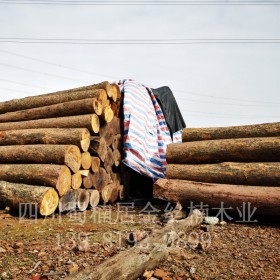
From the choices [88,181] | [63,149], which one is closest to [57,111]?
[63,149]

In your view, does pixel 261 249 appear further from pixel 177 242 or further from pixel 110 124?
pixel 110 124

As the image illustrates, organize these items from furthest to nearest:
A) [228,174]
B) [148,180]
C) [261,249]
Result: [148,180] < [228,174] < [261,249]

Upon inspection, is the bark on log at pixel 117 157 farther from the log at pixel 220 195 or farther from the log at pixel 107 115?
the log at pixel 220 195

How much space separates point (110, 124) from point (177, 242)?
3.83 meters

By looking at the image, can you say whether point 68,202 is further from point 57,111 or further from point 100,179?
point 57,111

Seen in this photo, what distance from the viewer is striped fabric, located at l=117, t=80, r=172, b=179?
7.48m

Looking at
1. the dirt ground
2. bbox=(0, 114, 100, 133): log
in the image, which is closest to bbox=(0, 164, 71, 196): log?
the dirt ground

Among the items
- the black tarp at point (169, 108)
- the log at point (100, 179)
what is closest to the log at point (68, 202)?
the log at point (100, 179)

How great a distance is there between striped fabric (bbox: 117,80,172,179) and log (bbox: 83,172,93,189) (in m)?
1.07

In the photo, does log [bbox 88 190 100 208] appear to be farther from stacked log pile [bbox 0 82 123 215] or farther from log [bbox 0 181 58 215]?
log [bbox 0 181 58 215]

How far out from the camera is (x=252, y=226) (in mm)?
5160

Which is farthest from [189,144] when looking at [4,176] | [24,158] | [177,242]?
[4,176]

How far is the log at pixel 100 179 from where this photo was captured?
6.69 m

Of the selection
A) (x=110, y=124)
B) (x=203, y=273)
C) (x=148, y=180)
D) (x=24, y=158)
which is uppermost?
(x=110, y=124)
